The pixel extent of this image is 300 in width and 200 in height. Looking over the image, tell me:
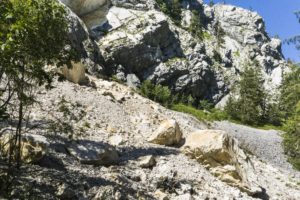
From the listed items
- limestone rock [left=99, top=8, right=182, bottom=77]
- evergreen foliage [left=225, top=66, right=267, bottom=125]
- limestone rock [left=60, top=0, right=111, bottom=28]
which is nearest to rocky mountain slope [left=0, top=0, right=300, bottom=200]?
limestone rock [left=99, top=8, right=182, bottom=77]

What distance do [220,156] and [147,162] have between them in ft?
14.9

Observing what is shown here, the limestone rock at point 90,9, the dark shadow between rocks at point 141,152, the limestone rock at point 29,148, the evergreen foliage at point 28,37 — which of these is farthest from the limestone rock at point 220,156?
the limestone rock at point 90,9

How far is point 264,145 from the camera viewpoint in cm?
4425

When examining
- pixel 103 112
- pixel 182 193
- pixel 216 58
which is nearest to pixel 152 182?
pixel 182 193

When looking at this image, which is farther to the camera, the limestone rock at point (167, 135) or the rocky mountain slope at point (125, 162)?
the limestone rock at point (167, 135)

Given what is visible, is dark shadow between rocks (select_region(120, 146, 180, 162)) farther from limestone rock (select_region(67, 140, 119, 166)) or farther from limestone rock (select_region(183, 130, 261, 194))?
limestone rock (select_region(67, 140, 119, 166))

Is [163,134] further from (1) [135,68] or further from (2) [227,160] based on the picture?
(1) [135,68]

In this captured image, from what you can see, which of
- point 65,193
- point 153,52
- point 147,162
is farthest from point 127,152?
point 153,52

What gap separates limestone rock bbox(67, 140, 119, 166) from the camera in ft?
61.0

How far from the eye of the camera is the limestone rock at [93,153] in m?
18.6

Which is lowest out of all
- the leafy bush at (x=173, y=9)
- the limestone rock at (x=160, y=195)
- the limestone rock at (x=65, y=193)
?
the limestone rock at (x=160, y=195)

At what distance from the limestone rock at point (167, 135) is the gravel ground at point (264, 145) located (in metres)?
12.7

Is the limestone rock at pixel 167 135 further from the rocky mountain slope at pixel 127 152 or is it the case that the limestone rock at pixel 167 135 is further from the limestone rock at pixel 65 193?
the limestone rock at pixel 65 193

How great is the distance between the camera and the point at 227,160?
22.6 meters
